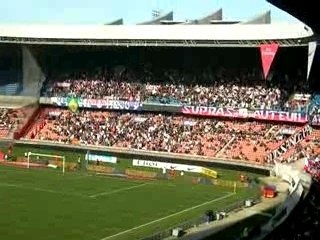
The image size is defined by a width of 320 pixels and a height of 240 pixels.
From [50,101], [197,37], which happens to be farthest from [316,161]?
[50,101]

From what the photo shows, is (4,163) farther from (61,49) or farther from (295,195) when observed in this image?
(295,195)

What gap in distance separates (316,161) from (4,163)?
2682 centimetres

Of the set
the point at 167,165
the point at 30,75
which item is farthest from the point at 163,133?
the point at 30,75

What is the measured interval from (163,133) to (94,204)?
70.4 ft

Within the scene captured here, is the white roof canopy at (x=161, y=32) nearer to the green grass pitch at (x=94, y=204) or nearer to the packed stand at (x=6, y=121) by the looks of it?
the packed stand at (x=6, y=121)

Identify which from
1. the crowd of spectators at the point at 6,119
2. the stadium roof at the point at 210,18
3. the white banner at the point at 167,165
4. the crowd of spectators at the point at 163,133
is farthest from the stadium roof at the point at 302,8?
the crowd of spectators at the point at 6,119

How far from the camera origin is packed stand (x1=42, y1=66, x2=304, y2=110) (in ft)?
201

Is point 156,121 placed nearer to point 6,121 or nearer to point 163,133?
point 163,133

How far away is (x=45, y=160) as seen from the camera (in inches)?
2416

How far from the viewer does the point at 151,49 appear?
68.0 m

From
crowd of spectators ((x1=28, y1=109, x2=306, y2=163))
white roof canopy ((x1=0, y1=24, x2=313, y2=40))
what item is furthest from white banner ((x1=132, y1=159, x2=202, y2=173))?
white roof canopy ((x1=0, y1=24, x2=313, y2=40))

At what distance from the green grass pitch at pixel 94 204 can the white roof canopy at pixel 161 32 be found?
13.3m

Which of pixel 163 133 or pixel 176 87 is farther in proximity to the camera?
pixel 176 87

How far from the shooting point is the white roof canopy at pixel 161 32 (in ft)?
181
